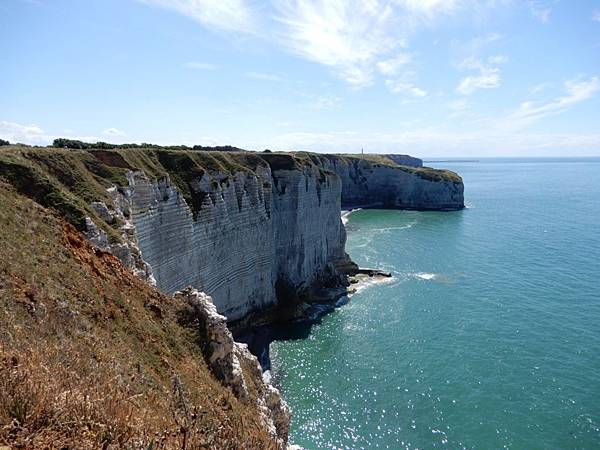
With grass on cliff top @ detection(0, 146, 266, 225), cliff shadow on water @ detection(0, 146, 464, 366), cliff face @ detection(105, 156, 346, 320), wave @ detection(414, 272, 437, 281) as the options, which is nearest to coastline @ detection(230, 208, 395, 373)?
cliff shadow on water @ detection(0, 146, 464, 366)

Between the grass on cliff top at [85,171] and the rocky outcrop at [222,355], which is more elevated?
the grass on cliff top at [85,171]

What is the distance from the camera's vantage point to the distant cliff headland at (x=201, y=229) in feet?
54.5

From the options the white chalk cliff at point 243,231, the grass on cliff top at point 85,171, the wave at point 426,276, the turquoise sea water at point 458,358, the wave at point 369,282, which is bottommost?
the wave at point 426,276

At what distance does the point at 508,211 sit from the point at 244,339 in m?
105

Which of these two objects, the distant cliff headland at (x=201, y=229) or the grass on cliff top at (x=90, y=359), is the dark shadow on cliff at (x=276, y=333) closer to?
the distant cliff headland at (x=201, y=229)

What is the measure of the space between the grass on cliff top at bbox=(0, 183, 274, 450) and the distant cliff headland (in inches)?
6.9

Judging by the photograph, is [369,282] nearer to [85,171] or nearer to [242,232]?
[242,232]

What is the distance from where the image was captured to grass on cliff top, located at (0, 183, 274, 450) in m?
6.80

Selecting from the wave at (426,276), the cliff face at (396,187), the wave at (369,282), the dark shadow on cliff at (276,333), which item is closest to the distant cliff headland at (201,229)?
the dark shadow on cliff at (276,333)

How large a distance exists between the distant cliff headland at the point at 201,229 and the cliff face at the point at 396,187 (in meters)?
73.4

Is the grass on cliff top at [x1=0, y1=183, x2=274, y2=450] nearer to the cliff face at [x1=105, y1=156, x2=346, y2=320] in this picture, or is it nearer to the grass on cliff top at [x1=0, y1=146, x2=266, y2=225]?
the grass on cliff top at [x1=0, y1=146, x2=266, y2=225]

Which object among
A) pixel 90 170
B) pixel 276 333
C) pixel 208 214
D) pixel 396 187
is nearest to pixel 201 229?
pixel 208 214

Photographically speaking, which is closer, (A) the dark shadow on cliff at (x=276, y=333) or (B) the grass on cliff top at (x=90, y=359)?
(B) the grass on cliff top at (x=90, y=359)

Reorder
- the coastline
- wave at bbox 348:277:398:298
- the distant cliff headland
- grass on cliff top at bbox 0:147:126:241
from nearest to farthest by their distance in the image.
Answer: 1. the distant cliff headland
2. grass on cliff top at bbox 0:147:126:241
3. the coastline
4. wave at bbox 348:277:398:298
